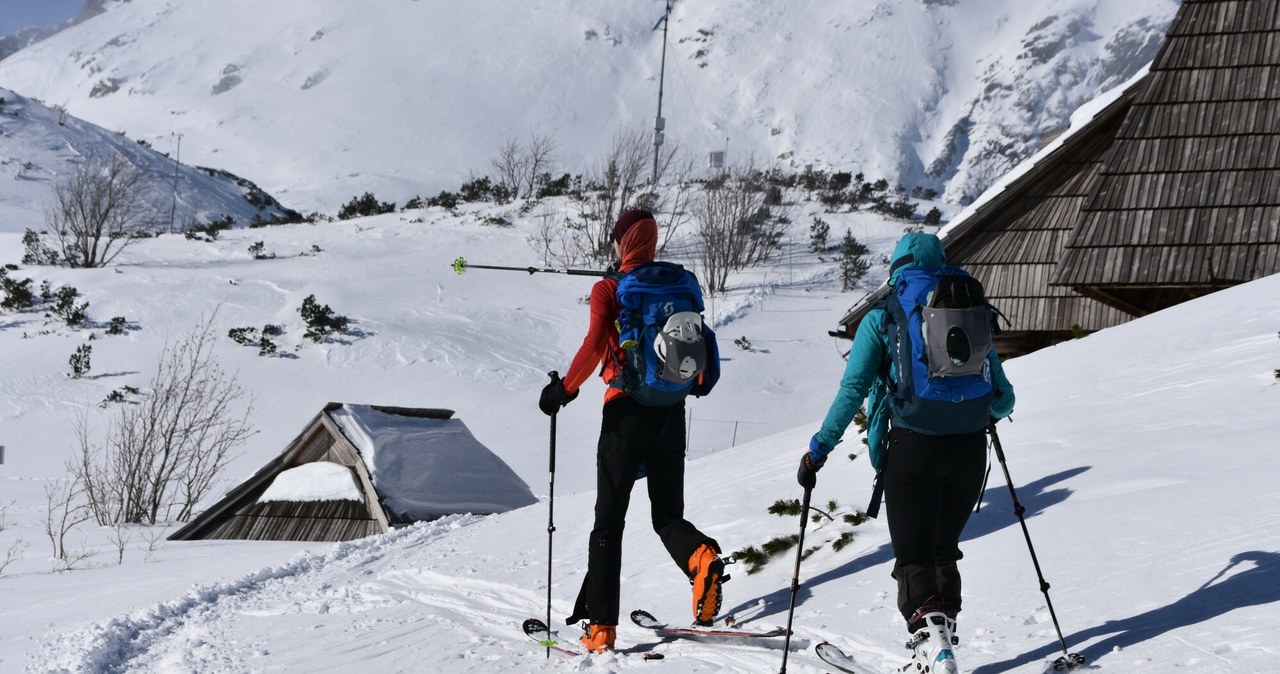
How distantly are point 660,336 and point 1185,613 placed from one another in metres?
2.31

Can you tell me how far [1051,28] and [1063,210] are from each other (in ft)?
309

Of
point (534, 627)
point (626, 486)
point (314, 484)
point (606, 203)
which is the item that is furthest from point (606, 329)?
point (606, 203)

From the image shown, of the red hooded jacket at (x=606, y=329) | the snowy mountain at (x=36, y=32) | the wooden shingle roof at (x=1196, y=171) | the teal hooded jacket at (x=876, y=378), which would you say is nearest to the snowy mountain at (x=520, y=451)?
the teal hooded jacket at (x=876, y=378)

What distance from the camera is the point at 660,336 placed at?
15.5 ft

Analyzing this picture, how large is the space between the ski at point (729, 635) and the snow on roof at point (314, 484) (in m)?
8.86

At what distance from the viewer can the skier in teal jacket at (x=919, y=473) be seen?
3807mm

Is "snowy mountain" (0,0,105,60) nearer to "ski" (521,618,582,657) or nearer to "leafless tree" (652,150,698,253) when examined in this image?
"leafless tree" (652,150,698,253)

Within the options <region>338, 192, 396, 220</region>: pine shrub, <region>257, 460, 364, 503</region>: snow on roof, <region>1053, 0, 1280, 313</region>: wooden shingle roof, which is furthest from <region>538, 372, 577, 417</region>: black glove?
<region>338, 192, 396, 220</region>: pine shrub

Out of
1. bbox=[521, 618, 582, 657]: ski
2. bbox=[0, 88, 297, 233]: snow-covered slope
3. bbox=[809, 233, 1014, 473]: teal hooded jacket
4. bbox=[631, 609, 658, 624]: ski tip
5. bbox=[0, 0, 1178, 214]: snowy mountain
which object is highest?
bbox=[0, 0, 1178, 214]: snowy mountain

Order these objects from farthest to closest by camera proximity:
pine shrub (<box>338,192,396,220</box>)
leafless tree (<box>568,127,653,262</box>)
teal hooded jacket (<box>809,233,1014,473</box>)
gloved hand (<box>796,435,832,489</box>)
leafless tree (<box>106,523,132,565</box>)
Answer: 1. pine shrub (<box>338,192,396,220</box>)
2. leafless tree (<box>568,127,653,262</box>)
3. leafless tree (<box>106,523,132,565</box>)
4. gloved hand (<box>796,435,832,489</box>)
5. teal hooded jacket (<box>809,233,1014,473</box>)

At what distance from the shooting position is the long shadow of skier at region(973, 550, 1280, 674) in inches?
152

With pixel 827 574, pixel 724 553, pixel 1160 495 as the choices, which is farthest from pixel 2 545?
pixel 1160 495

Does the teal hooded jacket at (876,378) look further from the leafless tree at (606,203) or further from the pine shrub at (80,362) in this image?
the leafless tree at (606,203)

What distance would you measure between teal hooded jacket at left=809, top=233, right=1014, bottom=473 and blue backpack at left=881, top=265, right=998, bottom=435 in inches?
2.2
